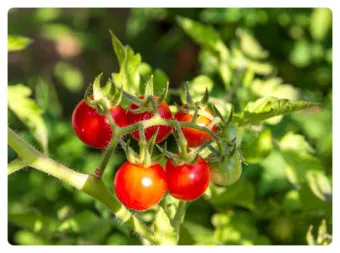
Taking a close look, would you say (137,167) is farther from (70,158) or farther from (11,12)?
(11,12)

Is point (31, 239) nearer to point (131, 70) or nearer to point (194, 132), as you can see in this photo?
point (131, 70)

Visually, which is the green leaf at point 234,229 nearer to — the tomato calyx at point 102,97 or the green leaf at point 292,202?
the green leaf at point 292,202

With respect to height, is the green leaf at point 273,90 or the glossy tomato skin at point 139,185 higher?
the glossy tomato skin at point 139,185

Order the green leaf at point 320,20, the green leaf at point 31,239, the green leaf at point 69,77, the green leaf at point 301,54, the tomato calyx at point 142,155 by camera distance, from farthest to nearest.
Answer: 1. the green leaf at point 69,77
2. the green leaf at point 301,54
3. the green leaf at point 320,20
4. the green leaf at point 31,239
5. the tomato calyx at point 142,155

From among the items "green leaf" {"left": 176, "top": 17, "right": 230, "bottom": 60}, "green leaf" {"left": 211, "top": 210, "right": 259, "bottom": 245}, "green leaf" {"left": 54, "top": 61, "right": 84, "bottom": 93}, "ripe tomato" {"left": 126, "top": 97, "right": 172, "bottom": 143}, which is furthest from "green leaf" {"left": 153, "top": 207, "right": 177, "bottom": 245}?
"green leaf" {"left": 54, "top": 61, "right": 84, "bottom": 93}

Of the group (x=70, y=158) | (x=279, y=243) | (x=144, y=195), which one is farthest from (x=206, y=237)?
(x=144, y=195)

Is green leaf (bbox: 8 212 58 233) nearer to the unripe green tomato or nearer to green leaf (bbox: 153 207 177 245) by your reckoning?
green leaf (bbox: 153 207 177 245)

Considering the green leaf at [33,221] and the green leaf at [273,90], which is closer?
the green leaf at [33,221]

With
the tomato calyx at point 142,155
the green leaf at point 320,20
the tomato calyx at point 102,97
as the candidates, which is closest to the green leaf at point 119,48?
the tomato calyx at point 102,97
